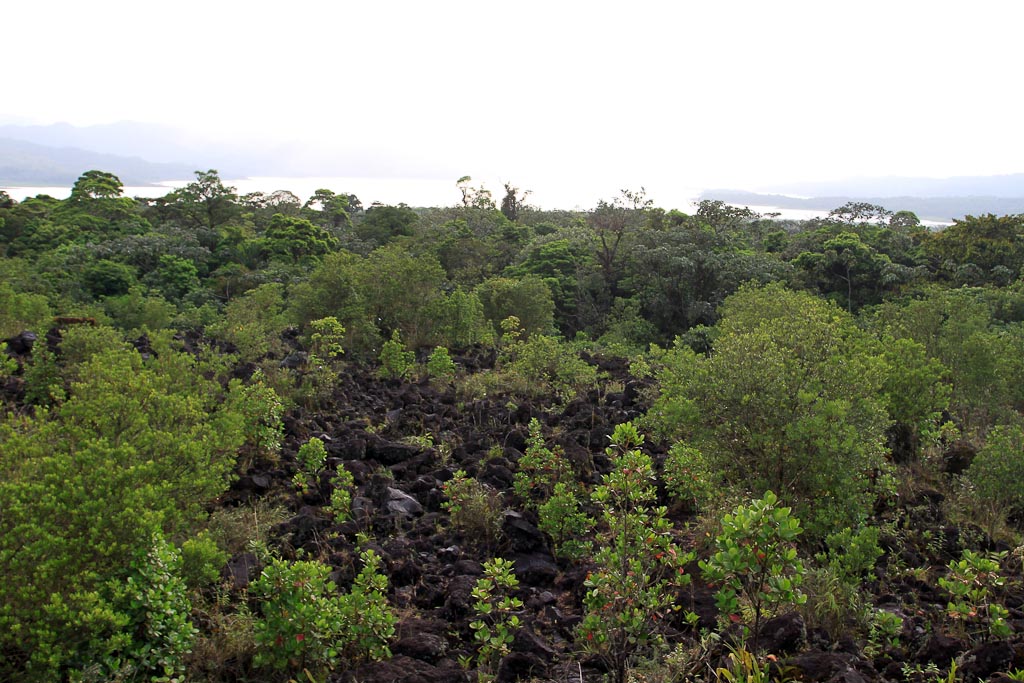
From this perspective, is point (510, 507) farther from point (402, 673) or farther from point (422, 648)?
point (402, 673)

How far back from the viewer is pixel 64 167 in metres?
134

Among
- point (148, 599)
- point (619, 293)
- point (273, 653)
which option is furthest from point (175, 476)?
point (619, 293)

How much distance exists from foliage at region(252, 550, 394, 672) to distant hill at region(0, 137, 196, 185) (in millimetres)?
112711

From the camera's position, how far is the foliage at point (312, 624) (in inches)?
130

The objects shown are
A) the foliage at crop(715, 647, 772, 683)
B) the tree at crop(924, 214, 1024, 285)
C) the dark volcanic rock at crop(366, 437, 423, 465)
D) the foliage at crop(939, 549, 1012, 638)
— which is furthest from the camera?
the tree at crop(924, 214, 1024, 285)

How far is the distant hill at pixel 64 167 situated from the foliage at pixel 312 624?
112711mm

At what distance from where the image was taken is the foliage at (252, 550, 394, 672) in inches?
130

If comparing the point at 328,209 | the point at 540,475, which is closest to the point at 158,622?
the point at 540,475

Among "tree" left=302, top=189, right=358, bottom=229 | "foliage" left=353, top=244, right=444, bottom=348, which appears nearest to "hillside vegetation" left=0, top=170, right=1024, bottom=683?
"foliage" left=353, top=244, right=444, bottom=348

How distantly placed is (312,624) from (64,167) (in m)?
161

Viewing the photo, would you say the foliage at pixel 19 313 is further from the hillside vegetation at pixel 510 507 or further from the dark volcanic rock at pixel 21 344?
the dark volcanic rock at pixel 21 344

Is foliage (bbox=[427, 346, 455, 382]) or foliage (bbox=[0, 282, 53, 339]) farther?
foliage (bbox=[427, 346, 455, 382])

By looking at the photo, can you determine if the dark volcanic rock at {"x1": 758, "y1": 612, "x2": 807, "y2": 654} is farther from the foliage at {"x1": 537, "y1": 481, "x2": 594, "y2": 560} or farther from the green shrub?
the green shrub

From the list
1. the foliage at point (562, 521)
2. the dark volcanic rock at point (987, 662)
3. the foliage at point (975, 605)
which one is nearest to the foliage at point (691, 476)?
the foliage at point (562, 521)
